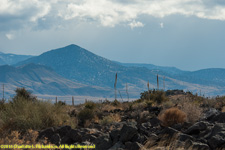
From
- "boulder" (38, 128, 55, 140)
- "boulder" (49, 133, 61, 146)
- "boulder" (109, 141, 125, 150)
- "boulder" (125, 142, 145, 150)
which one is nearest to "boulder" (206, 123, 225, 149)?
"boulder" (125, 142, 145, 150)

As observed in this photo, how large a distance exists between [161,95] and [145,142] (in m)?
16.2

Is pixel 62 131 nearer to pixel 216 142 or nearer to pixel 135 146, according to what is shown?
pixel 135 146

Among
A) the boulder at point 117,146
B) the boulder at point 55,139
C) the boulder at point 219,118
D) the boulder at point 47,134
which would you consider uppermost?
the boulder at point 219,118

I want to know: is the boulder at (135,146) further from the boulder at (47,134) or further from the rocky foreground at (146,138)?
the boulder at (47,134)

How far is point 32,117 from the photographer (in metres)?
14.4

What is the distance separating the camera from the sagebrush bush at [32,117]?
1368 centimetres

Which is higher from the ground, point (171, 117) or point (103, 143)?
point (171, 117)

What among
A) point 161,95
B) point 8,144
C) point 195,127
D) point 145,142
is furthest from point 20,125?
point 161,95

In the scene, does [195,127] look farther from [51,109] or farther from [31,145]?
[51,109]

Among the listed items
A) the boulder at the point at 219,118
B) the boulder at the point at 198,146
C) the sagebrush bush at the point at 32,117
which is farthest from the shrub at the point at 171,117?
the sagebrush bush at the point at 32,117

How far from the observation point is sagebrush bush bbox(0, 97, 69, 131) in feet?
44.9

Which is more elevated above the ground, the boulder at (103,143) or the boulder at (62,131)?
the boulder at (62,131)

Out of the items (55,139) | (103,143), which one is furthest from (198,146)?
(55,139)

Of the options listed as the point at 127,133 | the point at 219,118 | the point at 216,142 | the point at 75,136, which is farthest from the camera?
the point at 219,118
